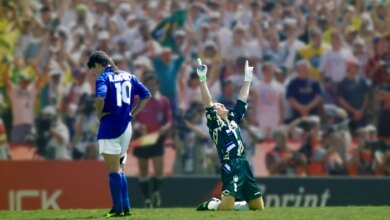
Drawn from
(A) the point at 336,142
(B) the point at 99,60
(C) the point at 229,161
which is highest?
(B) the point at 99,60

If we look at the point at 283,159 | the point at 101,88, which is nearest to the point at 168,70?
the point at 283,159

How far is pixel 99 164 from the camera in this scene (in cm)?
1973

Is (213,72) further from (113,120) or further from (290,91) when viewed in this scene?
(113,120)

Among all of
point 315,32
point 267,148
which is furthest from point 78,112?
point 315,32

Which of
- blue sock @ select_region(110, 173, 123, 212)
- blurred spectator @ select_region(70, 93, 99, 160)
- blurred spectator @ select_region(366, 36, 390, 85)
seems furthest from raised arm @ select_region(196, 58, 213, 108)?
blurred spectator @ select_region(366, 36, 390, 85)

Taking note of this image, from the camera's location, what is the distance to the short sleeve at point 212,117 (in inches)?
567

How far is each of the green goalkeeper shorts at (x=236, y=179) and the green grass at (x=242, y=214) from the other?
15.2 inches

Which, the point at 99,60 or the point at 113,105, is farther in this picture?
the point at 99,60

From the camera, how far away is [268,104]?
2177 centimetres

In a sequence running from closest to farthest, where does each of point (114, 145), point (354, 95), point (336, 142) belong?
Answer: point (114, 145) → point (336, 142) → point (354, 95)

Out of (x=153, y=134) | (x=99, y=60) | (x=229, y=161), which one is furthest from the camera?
(x=153, y=134)

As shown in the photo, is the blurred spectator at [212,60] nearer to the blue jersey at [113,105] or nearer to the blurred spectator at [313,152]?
the blurred spectator at [313,152]

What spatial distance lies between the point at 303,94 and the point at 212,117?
25.2 feet

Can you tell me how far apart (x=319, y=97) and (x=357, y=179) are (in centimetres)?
245
